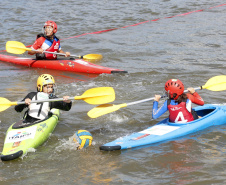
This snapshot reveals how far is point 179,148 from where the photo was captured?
5957 mm

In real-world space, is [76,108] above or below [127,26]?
below

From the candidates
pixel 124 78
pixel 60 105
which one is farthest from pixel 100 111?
pixel 124 78

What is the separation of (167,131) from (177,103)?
45cm

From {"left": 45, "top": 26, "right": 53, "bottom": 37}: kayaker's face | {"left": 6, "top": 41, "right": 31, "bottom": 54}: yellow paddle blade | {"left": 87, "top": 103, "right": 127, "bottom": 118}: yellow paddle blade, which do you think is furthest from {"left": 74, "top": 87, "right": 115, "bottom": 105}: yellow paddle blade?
{"left": 6, "top": 41, "right": 31, "bottom": 54}: yellow paddle blade

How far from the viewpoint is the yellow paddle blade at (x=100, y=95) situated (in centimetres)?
645

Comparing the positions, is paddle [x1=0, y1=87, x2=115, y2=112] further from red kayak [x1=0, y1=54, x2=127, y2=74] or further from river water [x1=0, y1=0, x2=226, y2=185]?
red kayak [x1=0, y1=54, x2=127, y2=74]

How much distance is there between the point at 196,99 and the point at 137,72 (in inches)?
151

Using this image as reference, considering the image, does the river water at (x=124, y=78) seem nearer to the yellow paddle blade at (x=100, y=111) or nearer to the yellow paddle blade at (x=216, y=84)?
the yellow paddle blade at (x=100, y=111)

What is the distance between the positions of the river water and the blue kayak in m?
0.10

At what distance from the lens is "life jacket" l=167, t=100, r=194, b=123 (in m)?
6.17

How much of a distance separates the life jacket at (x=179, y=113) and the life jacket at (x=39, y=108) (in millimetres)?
1944

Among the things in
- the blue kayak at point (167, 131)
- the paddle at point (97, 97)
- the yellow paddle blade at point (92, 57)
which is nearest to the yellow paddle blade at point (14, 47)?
the yellow paddle blade at point (92, 57)

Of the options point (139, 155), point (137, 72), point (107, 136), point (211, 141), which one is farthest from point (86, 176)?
point (137, 72)

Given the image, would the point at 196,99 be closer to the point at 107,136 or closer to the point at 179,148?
the point at 179,148
